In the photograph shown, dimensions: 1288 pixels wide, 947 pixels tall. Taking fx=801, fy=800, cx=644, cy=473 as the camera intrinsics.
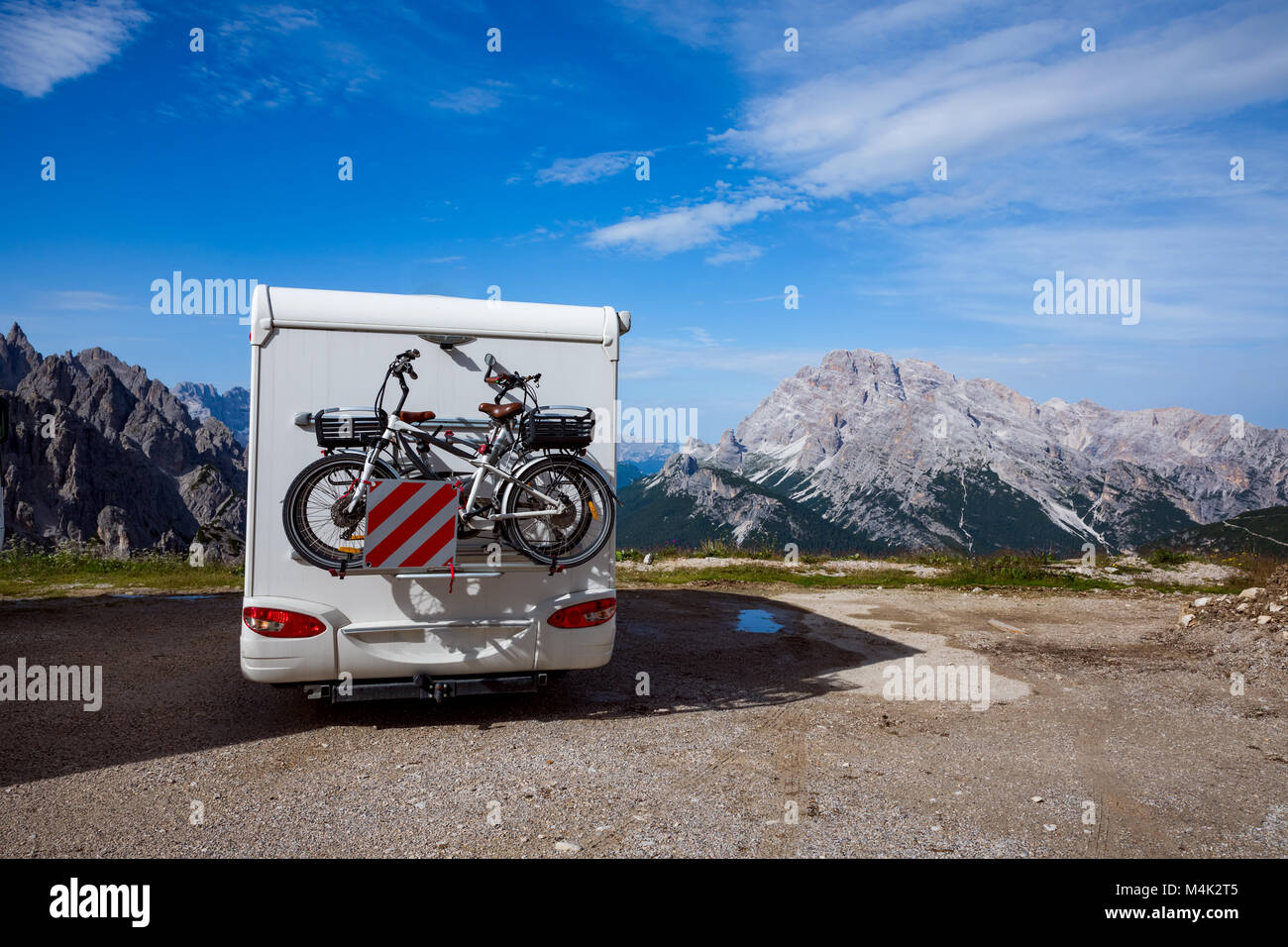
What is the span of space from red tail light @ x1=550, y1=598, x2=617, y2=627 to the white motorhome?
27 mm

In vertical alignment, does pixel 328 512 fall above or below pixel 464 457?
below

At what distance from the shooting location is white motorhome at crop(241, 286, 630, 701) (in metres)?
6.23

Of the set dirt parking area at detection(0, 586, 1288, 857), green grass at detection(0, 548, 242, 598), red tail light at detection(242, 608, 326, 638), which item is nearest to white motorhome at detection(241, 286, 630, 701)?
red tail light at detection(242, 608, 326, 638)

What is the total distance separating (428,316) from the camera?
6.64m

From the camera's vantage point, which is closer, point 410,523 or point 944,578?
point 410,523

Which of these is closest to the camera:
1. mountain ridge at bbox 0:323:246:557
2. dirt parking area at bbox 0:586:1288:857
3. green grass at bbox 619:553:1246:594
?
dirt parking area at bbox 0:586:1288:857

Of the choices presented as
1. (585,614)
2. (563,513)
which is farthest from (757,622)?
(563,513)

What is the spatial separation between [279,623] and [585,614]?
2.42m

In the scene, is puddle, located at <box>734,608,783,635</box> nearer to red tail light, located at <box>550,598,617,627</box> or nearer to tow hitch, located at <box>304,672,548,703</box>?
red tail light, located at <box>550,598,617,627</box>

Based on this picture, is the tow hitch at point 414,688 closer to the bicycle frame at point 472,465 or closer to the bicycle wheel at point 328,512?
the bicycle wheel at point 328,512

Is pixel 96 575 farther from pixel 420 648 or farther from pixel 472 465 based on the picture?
pixel 472 465

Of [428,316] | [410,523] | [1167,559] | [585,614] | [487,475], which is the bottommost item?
[1167,559]

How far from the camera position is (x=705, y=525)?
174 metres
